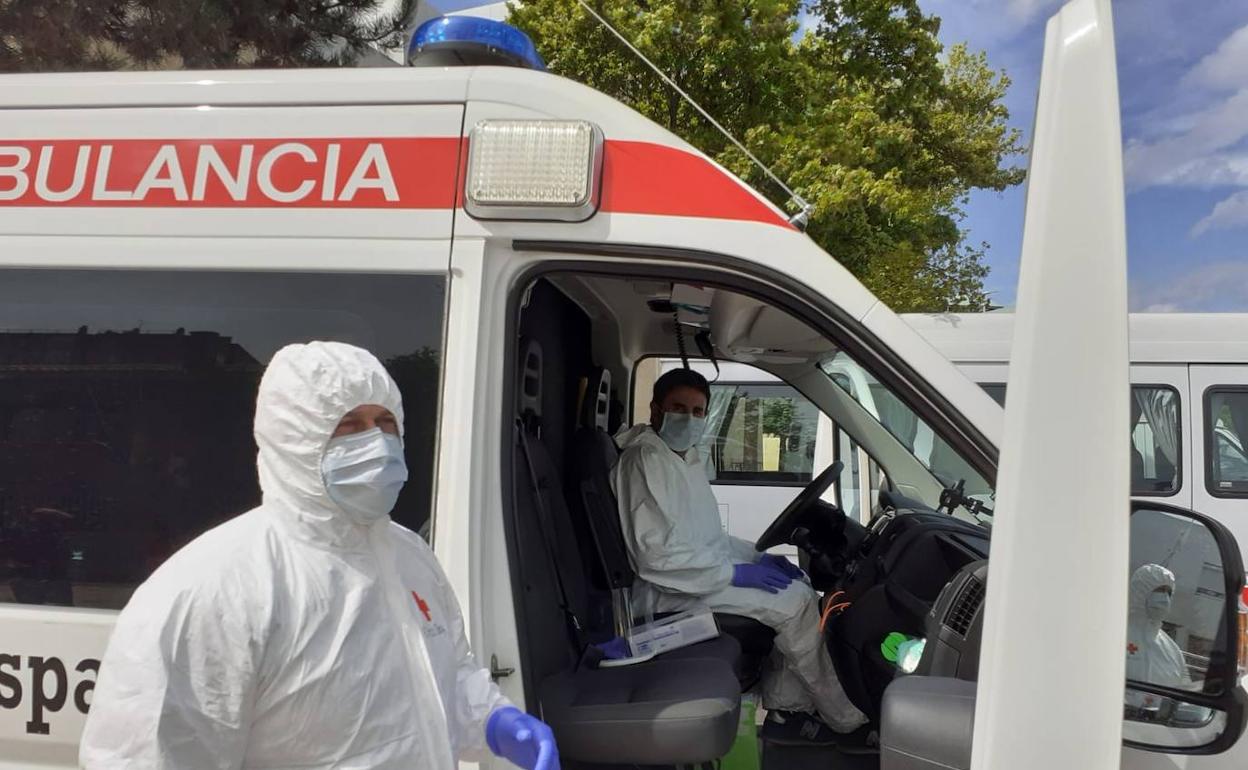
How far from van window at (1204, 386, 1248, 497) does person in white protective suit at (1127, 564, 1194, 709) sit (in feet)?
19.8

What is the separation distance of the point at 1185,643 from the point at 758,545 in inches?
107

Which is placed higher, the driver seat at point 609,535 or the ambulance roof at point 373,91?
the ambulance roof at point 373,91

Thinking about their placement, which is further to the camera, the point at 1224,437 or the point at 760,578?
the point at 1224,437

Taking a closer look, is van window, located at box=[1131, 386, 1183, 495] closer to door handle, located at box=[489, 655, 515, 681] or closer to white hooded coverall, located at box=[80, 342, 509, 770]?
door handle, located at box=[489, 655, 515, 681]

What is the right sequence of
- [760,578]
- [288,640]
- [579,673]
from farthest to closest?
[760,578] < [579,673] < [288,640]

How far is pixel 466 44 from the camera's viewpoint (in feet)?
7.69

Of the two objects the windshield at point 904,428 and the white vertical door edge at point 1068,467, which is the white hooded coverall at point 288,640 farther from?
the windshield at point 904,428

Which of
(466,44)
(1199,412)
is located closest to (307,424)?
(466,44)

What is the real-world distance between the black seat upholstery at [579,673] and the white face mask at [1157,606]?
1.09 metres

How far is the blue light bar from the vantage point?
235 centimetres

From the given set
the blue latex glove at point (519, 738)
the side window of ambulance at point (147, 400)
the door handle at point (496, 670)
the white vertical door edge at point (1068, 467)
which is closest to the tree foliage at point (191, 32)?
the side window of ambulance at point (147, 400)

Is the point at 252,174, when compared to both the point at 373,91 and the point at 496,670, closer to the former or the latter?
the point at 373,91

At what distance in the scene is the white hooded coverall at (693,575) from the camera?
3412 mm

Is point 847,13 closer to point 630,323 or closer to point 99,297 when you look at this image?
point 630,323
